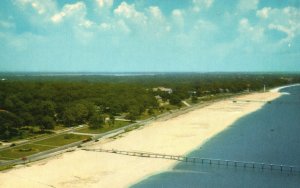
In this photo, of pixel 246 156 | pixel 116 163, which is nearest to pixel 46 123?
pixel 116 163

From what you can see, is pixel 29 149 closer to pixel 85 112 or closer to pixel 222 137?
pixel 85 112

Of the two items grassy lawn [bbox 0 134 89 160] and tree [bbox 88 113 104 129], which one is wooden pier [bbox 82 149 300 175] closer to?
grassy lawn [bbox 0 134 89 160]

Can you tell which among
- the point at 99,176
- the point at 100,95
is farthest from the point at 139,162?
the point at 100,95

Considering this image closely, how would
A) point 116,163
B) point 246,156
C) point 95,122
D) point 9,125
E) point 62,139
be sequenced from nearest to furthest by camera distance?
point 116,163 < point 246,156 < point 62,139 < point 9,125 < point 95,122

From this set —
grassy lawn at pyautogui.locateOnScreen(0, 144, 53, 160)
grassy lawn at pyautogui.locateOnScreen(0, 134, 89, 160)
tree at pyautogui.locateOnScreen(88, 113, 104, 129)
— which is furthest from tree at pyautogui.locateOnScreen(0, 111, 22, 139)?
tree at pyautogui.locateOnScreen(88, 113, 104, 129)

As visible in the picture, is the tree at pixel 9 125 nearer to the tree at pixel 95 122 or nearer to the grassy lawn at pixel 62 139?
the grassy lawn at pixel 62 139

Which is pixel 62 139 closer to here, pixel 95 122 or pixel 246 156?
pixel 95 122
